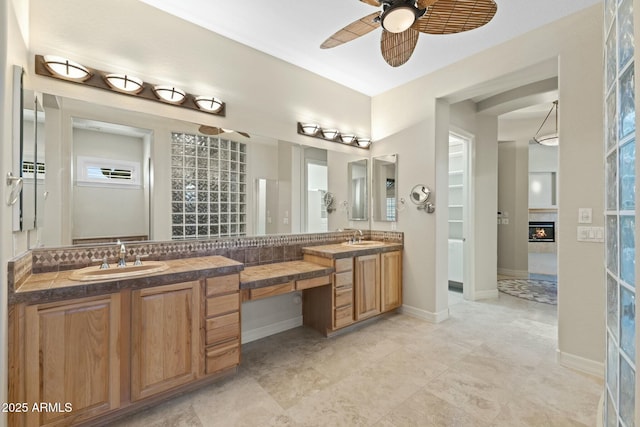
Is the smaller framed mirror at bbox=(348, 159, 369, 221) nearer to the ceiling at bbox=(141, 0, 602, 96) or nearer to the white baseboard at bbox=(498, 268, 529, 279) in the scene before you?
the ceiling at bbox=(141, 0, 602, 96)

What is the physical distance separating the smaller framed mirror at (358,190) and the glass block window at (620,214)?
2656 mm

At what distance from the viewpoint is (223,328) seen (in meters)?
2.07

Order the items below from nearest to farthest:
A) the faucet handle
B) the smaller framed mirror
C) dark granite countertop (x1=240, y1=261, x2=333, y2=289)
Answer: the faucet handle
dark granite countertop (x1=240, y1=261, x2=333, y2=289)
the smaller framed mirror

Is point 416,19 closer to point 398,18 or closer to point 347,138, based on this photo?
point 398,18

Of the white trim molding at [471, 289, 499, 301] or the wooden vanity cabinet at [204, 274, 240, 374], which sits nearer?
the wooden vanity cabinet at [204, 274, 240, 374]

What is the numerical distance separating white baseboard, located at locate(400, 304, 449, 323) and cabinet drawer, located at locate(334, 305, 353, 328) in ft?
3.14

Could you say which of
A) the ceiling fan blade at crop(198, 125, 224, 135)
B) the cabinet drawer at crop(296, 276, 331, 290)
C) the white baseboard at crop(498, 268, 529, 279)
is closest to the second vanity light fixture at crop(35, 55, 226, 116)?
the ceiling fan blade at crop(198, 125, 224, 135)

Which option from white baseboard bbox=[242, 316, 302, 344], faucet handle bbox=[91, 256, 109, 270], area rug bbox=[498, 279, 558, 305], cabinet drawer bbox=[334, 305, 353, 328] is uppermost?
faucet handle bbox=[91, 256, 109, 270]

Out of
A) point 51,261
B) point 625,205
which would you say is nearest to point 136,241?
point 51,261

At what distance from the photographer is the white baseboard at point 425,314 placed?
10.8 feet

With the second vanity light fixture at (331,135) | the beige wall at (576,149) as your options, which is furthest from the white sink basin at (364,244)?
the beige wall at (576,149)

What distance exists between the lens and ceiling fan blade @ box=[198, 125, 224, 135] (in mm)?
2547

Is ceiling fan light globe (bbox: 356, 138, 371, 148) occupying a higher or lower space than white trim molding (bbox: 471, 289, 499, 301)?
higher

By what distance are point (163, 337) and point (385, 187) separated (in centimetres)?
300
